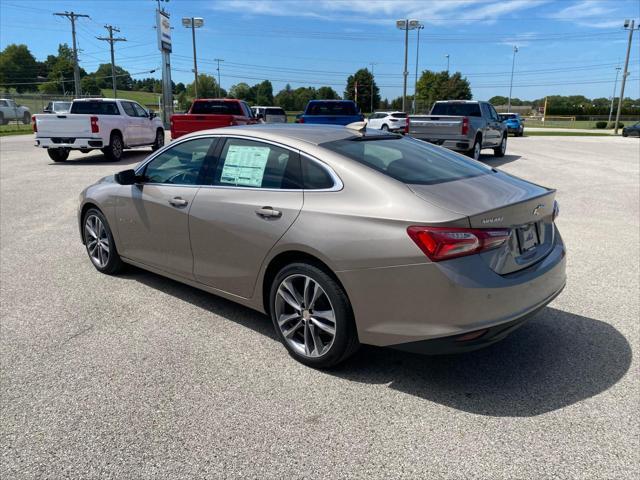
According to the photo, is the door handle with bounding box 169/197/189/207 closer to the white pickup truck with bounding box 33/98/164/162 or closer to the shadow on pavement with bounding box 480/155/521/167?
the white pickup truck with bounding box 33/98/164/162

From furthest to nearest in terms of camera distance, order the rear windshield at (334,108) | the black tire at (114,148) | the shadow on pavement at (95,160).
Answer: the rear windshield at (334,108) < the black tire at (114,148) < the shadow on pavement at (95,160)

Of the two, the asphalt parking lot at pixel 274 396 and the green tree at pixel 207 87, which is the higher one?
the green tree at pixel 207 87

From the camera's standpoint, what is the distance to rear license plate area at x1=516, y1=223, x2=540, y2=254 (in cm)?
313

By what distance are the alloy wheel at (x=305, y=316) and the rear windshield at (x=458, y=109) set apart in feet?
47.3

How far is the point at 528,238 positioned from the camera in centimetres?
322

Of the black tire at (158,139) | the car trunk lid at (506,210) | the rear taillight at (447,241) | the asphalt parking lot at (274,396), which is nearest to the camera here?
the asphalt parking lot at (274,396)

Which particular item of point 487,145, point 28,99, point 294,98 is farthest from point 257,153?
point 294,98

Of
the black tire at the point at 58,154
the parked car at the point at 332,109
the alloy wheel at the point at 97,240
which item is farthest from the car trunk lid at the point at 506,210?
the black tire at the point at 58,154

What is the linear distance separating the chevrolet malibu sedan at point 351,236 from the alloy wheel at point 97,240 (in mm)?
969

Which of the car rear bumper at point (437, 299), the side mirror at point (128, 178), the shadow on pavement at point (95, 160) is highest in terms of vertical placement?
the side mirror at point (128, 178)

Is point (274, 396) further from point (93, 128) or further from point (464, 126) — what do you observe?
point (93, 128)

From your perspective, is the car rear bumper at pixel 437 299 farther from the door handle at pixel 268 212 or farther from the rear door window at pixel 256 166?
the rear door window at pixel 256 166

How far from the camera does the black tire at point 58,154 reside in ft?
53.9

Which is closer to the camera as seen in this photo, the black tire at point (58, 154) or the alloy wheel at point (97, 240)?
the alloy wheel at point (97, 240)
